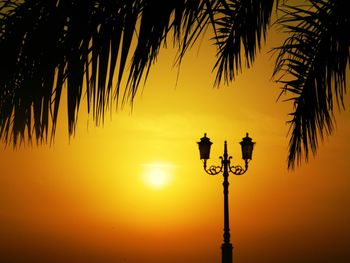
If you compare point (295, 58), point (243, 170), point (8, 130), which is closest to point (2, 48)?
point (8, 130)

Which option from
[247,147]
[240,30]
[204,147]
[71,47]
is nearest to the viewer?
[71,47]

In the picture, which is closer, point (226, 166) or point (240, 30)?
point (240, 30)

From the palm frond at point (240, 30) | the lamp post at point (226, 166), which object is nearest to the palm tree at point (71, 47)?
the palm frond at point (240, 30)

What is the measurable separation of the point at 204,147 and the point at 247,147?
1.07 m

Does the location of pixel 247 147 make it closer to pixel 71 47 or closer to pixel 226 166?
pixel 226 166

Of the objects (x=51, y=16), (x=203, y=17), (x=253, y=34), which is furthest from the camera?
(x=253, y=34)

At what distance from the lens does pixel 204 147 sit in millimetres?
12227

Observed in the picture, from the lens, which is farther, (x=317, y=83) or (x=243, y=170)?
(x=243, y=170)

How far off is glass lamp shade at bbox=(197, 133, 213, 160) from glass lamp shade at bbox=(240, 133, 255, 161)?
840mm

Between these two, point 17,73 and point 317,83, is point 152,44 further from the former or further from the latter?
point 317,83

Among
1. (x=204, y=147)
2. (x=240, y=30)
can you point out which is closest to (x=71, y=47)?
(x=240, y=30)

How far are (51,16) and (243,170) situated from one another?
A: 12023 mm

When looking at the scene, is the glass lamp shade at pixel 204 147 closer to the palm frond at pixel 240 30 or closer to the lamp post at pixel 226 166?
the lamp post at pixel 226 166

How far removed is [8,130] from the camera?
4.85 feet
